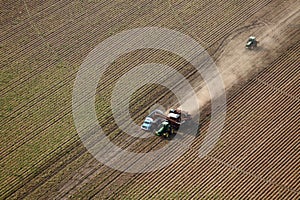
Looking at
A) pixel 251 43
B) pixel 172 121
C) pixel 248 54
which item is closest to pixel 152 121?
pixel 172 121

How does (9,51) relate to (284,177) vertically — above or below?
above

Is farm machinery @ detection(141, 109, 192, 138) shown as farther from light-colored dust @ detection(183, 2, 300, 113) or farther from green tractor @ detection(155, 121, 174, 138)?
light-colored dust @ detection(183, 2, 300, 113)

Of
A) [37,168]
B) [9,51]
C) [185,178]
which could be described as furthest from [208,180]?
[9,51]

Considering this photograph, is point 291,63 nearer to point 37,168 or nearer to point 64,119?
point 64,119

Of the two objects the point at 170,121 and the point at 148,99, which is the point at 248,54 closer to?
the point at 148,99

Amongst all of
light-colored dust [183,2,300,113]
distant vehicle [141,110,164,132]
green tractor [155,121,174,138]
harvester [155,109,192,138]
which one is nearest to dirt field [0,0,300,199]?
light-colored dust [183,2,300,113]
